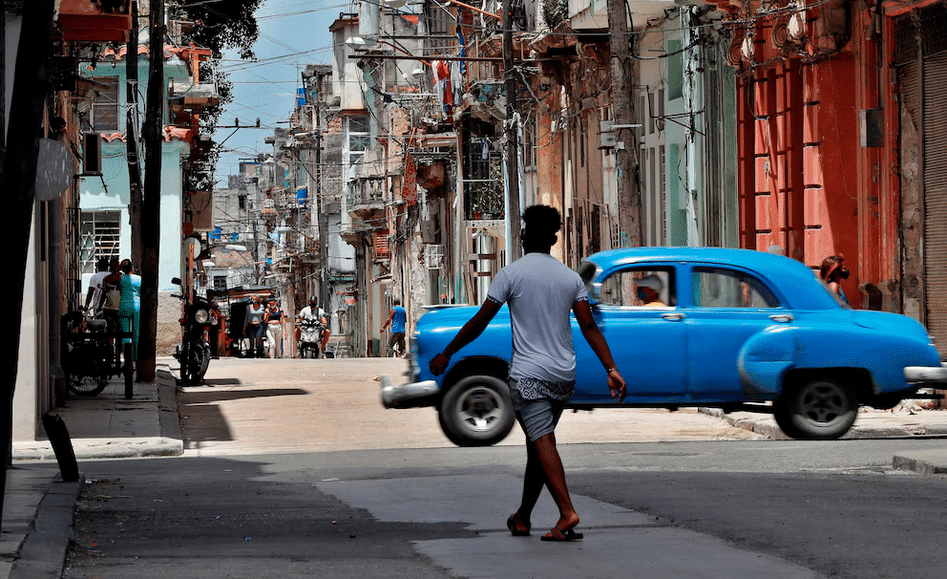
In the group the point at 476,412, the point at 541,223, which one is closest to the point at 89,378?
the point at 476,412

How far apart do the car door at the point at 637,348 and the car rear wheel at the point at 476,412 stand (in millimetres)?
699

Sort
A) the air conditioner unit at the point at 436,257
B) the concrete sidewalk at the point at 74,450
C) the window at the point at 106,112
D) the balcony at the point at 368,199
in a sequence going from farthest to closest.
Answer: the balcony at the point at 368,199
the air conditioner unit at the point at 436,257
the window at the point at 106,112
the concrete sidewalk at the point at 74,450

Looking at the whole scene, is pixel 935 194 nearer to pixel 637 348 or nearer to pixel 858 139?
pixel 858 139

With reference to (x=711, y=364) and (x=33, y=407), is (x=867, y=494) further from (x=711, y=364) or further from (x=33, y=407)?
(x=33, y=407)

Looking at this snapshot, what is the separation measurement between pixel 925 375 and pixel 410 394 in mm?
4638

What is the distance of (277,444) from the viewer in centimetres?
1769

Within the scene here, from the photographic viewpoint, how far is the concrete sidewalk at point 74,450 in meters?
8.02

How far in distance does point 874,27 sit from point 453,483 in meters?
12.2

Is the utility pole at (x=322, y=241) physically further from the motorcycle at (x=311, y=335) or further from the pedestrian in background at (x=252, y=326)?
the pedestrian in background at (x=252, y=326)

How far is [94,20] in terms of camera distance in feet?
63.3

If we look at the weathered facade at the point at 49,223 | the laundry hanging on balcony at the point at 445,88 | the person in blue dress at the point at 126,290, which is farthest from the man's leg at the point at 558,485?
the laundry hanging on balcony at the point at 445,88

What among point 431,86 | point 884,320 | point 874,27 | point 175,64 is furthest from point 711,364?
point 431,86

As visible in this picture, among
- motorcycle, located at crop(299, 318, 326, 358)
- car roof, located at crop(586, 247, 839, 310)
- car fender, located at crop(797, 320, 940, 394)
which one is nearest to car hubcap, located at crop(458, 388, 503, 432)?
car roof, located at crop(586, 247, 839, 310)

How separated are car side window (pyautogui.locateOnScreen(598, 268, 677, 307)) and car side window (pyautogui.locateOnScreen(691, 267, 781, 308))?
24 cm
